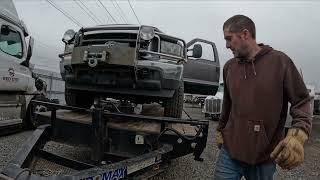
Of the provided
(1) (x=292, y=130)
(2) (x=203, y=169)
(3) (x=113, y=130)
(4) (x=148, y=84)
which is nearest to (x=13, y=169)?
(3) (x=113, y=130)

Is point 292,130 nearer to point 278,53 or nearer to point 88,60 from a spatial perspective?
point 278,53

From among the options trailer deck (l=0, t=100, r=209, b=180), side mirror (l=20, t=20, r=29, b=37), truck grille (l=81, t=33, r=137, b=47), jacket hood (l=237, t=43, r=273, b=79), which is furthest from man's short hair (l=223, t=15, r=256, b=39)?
side mirror (l=20, t=20, r=29, b=37)

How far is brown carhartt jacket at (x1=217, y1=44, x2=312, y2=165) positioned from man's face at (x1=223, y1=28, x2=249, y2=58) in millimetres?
94

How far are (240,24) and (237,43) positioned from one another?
0.46 feet

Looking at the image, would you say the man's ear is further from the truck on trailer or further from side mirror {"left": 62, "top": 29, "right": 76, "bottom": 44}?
the truck on trailer

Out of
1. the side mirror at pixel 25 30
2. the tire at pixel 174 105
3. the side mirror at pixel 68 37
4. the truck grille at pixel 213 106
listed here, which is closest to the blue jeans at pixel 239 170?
the tire at pixel 174 105

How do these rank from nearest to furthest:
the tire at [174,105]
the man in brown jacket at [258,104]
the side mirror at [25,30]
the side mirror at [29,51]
→ 1. the man in brown jacket at [258,104]
2. the tire at [174,105]
3. the side mirror at [29,51]
4. the side mirror at [25,30]

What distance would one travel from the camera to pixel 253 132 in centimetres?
253

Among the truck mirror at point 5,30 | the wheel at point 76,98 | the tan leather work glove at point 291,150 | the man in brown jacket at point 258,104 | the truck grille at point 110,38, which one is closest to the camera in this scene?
the tan leather work glove at point 291,150

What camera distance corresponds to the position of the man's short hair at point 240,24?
258cm

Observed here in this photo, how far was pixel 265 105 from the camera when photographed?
99.1 inches

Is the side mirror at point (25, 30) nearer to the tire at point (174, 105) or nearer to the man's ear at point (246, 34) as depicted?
the tire at point (174, 105)

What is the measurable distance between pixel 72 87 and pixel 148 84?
117 cm

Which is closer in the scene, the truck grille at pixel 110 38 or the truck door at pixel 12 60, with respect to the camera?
the truck grille at pixel 110 38
